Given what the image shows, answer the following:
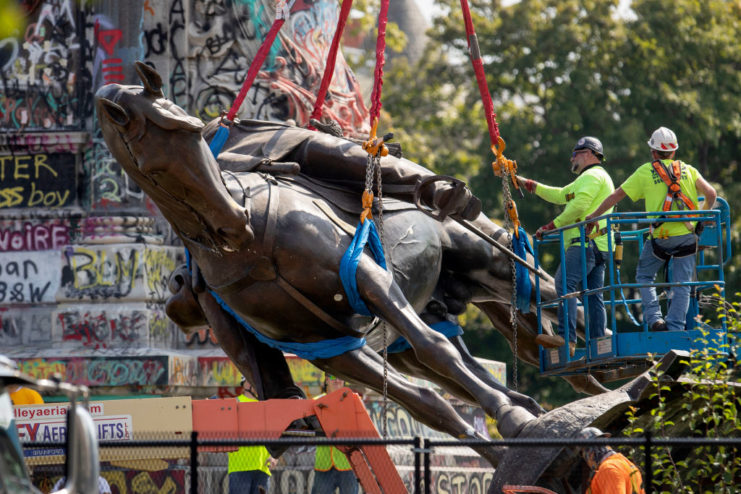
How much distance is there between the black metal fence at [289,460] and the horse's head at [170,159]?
4.96 ft

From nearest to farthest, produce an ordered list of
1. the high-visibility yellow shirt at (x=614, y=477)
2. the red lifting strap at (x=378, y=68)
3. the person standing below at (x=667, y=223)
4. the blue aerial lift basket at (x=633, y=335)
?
the high-visibility yellow shirt at (x=614, y=477) → the blue aerial lift basket at (x=633, y=335) → the red lifting strap at (x=378, y=68) → the person standing below at (x=667, y=223)

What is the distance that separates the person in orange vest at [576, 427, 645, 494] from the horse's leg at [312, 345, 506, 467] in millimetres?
1409

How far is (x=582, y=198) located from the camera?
11898 millimetres

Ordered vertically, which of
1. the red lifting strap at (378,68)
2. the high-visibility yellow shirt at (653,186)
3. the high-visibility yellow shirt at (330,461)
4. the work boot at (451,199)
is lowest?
the high-visibility yellow shirt at (330,461)

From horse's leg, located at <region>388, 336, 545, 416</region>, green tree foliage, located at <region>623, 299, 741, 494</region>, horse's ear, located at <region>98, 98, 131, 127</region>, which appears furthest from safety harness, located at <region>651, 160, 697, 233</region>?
horse's ear, located at <region>98, 98, 131, 127</region>

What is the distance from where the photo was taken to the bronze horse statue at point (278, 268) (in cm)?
970

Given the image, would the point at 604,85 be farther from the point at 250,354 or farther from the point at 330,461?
the point at 250,354

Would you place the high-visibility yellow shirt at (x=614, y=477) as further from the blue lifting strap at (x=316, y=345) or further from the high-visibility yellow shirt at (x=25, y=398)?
the high-visibility yellow shirt at (x=25, y=398)

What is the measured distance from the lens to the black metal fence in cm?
861

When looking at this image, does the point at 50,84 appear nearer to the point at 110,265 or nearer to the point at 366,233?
the point at 110,265

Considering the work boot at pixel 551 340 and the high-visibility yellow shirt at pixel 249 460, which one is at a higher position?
the work boot at pixel 551 340

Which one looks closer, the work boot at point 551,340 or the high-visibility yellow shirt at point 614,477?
the high-visibility yellow shirt at point 614,477

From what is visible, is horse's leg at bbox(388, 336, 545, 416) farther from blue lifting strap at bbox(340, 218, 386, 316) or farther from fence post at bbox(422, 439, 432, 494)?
fence post at bbox(422, 439, 432, 494)

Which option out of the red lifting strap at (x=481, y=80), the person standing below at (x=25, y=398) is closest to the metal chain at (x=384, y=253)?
the red lifting strap at (x=481, y=80)
